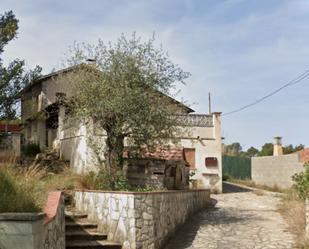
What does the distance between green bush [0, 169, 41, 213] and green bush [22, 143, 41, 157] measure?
13.4 m

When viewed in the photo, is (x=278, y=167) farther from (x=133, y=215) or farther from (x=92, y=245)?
(x=92, y=245)

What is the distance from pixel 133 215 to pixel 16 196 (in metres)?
2.65

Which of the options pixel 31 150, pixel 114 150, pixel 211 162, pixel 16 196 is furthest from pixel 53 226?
pixel 31 150

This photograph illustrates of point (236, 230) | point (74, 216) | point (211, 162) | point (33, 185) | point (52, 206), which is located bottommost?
point (236, 230)

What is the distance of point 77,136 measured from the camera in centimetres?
1748

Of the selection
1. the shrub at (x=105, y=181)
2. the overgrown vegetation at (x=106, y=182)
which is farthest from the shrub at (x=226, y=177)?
the shrub at (x=105, y=181)

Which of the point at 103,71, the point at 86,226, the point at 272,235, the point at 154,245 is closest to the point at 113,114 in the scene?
the point at 103,71

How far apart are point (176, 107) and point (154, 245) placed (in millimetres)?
5191

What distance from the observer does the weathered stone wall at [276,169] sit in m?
23.9

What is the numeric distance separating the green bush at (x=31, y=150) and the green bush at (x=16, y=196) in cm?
1337

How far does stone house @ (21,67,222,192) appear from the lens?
1773 centimetres

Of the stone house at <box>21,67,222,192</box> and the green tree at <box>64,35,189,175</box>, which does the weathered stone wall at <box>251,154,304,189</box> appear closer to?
the stone house at <box>21,67,222,192</box>

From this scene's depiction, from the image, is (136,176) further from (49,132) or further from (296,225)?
(49,132)

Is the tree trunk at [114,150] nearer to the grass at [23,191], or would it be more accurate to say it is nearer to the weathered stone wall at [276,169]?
the grass at [23,191]
